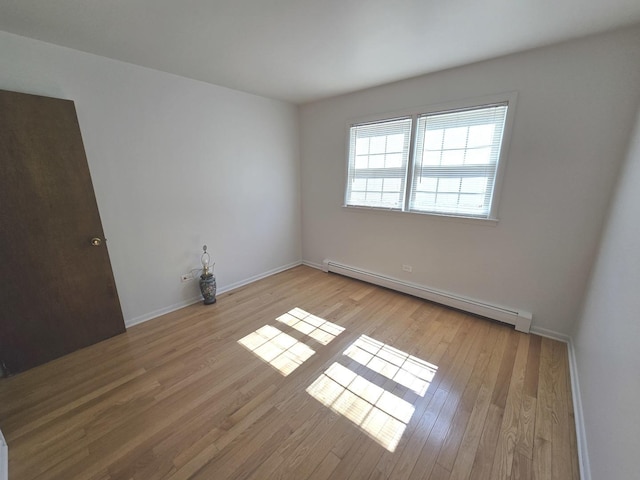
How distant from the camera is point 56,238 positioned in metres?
2.01

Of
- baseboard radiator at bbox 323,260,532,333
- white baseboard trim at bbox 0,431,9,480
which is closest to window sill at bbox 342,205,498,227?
baseboard radiator at bbox 323,260,532,333

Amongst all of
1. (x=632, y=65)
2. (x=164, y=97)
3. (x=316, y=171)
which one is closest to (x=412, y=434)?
(x=632, y=65)

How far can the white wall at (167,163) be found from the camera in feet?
6.73

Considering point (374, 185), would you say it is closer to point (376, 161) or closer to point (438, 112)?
point (376, 161)

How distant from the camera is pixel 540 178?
2152 millimetres

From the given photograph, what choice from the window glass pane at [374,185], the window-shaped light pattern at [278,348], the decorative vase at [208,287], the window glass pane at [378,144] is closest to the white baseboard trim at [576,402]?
the window-shaped light pattern at [278,348]

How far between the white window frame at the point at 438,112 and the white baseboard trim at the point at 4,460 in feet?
11.3

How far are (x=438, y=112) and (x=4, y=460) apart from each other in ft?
13.3

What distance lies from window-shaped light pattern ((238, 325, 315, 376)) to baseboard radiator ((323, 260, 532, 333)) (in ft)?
4.98

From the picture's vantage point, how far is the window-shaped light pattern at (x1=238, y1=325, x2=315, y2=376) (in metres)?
2.01

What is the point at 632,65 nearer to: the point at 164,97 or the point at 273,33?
the point at 273,33

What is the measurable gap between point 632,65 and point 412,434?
2.93 m

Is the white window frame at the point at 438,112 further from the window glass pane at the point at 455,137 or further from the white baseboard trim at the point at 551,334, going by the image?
the white baseboard trim at the point at 551,334

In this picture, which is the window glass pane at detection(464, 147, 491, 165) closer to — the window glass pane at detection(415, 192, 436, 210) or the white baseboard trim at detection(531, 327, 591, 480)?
the window glass pane at detection(415, 192, 436, 210)
